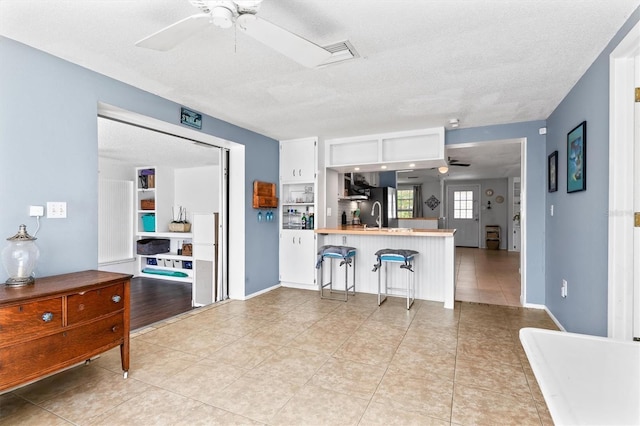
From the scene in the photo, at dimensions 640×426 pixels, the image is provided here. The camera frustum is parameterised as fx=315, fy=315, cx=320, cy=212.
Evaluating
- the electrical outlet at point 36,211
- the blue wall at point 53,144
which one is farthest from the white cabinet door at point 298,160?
the electrical outlet at point 36,211

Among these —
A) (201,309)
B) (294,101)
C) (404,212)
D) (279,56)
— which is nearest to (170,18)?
(279,56)

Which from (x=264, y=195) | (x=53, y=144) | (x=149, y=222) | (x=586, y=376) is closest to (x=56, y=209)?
(x=53, y=144)

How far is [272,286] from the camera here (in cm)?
500

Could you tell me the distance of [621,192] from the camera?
2074 millimetres

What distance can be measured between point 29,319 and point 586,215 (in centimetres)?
397

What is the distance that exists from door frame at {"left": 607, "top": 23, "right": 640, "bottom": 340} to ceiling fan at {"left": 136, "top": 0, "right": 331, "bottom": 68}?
1940 mm

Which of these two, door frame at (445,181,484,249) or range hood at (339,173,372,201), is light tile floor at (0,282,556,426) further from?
door frame at (445,181,484,249)

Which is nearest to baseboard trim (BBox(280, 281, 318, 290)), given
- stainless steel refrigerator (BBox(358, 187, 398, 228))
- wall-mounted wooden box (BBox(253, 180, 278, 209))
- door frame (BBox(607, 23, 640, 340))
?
wall-mounted wooden box (BBox(253, 180, 278, 209))

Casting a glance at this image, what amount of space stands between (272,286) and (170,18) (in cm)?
387

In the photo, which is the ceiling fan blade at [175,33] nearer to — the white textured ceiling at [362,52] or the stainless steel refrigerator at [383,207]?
the white textured ceiling at [362,52]

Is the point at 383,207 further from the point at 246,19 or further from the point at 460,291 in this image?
the point at 246,19

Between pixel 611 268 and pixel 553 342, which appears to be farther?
pixel 611 268

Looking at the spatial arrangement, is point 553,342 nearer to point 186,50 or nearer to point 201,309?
point 186,50

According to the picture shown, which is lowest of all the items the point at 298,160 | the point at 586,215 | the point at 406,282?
the point at 406,282
